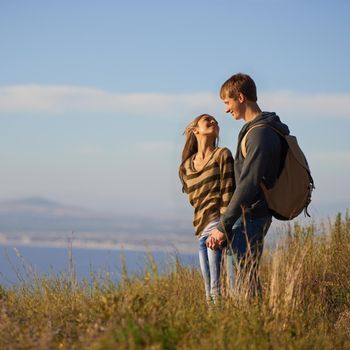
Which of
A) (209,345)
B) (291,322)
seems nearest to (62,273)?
(291,322)

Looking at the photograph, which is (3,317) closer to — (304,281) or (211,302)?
(211,302)

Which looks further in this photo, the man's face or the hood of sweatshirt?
the man's face

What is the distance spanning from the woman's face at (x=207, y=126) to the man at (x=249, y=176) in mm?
283

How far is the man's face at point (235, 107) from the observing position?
6.10 metres

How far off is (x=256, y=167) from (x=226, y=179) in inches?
17.4

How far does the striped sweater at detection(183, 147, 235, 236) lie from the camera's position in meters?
6.16

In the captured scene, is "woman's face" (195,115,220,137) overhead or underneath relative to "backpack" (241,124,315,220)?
overhead

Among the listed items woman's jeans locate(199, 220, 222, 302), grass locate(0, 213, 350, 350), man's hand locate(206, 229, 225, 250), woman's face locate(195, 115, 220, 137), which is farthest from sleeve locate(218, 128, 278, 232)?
grass locate(0, 213, 350, 350)

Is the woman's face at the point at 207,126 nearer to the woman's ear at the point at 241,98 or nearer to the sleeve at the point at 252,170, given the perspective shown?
the woman's ear at the point at 241,98

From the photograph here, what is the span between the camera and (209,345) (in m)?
4.98

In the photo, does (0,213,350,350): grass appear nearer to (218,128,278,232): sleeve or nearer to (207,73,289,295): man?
(207,73,289,295): man

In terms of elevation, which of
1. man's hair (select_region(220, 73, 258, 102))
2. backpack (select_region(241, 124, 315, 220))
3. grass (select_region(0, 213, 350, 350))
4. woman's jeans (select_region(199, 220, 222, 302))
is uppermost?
man's hair (select_region(220, 73, 258, 102))

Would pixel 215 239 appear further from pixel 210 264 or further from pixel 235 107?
pixel 235 107

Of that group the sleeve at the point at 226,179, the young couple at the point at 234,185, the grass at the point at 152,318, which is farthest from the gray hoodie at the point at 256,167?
the grass at the point at 152,318
